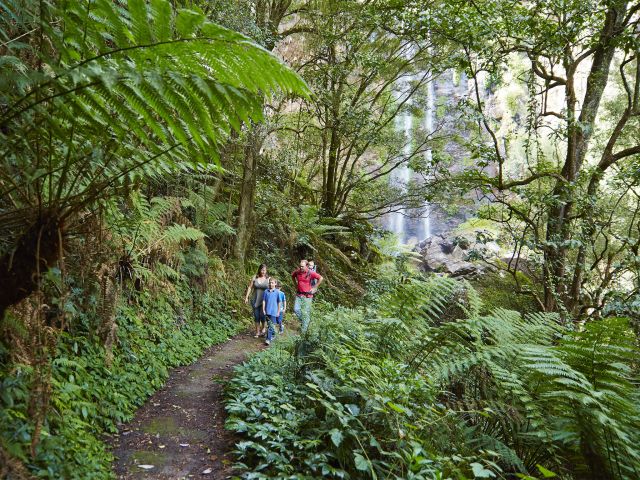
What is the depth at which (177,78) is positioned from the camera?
5.50 feet

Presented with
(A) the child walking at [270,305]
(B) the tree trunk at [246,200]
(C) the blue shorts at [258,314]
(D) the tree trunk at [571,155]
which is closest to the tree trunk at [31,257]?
(A) the child walking at [270,305]

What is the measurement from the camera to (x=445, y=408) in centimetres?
336

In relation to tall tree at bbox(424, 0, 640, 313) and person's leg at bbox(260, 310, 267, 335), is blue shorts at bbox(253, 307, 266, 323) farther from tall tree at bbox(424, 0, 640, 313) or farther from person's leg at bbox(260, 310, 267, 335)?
tall tree at bbox(424, 0, 640, 313)

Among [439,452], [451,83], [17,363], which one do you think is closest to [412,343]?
[439,452]

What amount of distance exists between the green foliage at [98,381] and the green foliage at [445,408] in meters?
1.12

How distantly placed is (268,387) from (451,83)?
106 ft

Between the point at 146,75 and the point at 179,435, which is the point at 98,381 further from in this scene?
the point at 146,75

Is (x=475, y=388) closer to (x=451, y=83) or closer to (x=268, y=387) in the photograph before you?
(x=268, y=387)

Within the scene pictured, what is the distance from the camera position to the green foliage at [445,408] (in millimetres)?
2836

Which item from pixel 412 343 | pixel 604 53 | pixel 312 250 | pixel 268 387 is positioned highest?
pixel 604 53

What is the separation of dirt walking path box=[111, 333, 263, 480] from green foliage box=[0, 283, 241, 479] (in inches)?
6.3

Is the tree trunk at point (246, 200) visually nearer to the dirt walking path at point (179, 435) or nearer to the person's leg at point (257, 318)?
the person's leg at point (257, 318)

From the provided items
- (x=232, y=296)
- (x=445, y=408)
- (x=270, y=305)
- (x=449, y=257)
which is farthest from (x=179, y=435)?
(x=449, y=257)

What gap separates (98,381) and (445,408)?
10.8ft
